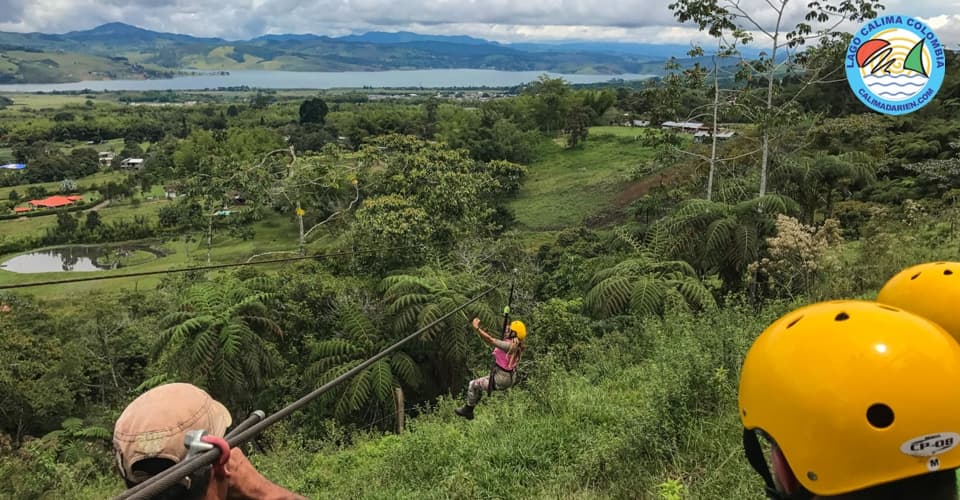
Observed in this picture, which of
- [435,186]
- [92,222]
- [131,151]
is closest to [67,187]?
[131,151]

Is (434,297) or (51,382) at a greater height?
(434,297)

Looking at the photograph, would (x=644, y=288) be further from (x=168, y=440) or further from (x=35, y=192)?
(x=35, y=192)

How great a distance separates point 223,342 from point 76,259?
47326 mm

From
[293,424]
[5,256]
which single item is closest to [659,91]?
[293,424]

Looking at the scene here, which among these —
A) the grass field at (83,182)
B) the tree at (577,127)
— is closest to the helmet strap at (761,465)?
the tree at (577,127)

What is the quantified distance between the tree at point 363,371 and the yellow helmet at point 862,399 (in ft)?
20.8

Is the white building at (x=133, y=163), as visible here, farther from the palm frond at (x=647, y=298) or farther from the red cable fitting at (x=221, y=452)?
the red cable fitting at (x=221, y=452)

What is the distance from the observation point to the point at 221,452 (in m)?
1.51

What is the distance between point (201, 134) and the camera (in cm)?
6056

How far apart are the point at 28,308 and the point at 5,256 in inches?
1353

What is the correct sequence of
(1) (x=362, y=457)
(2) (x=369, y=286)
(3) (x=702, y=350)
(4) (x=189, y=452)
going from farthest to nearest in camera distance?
1. (2) (x=369, y=286)
2. (1) (x=362, y=457)
3. (3) (x=702, y=350)
4. (4) (x=189, y=452)

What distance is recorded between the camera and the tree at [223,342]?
7.73 meters

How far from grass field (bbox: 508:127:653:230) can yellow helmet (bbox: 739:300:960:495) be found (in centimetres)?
2499

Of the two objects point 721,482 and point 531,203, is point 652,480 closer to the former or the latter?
point 721,482
